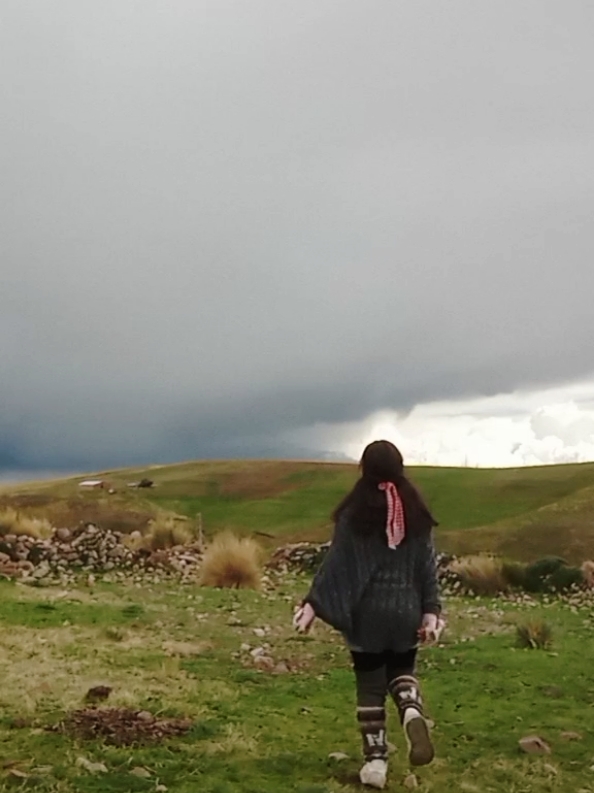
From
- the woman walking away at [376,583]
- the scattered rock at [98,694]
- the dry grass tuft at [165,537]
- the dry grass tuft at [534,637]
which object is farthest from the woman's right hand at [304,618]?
the dry grass tuft at [165,537]

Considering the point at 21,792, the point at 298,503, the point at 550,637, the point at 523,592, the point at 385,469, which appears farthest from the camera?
the point at 298,503

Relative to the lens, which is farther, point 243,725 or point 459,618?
point 459,618

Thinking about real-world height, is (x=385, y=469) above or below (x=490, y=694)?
above

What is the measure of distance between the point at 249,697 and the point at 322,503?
3296 cm

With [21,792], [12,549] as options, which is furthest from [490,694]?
[12,549]

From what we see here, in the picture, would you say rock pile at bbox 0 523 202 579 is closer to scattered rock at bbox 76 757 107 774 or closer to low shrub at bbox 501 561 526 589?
low shrub at bbox 501 561 526 589

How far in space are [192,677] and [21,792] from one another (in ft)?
13.0

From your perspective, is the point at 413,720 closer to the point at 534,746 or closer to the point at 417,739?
the point at 417,739

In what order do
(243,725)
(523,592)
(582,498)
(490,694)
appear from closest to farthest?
(243,725), (490,694), (523,592), (582,498)

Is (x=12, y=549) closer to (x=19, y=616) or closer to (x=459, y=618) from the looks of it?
(x=19, y=616)

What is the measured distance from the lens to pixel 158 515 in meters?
31.7

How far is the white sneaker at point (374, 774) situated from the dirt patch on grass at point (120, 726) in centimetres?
160

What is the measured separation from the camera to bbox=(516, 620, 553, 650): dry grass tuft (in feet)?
42.8

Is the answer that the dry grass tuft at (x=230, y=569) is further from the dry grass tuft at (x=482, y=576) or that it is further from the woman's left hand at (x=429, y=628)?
the woman's left hand at (x=429, y=628)
